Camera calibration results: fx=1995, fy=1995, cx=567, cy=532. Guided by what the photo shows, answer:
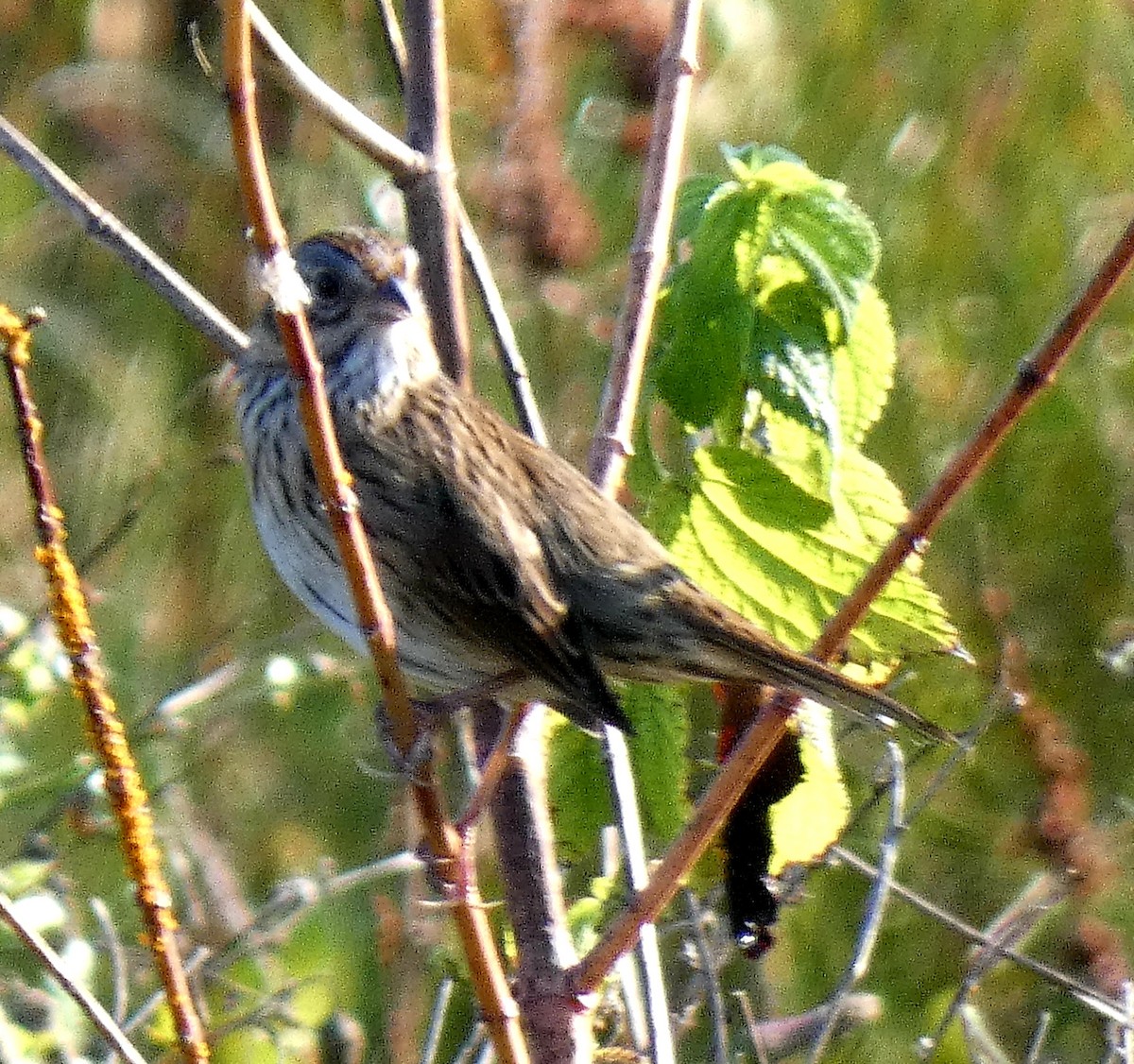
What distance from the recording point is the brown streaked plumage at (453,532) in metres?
2.06

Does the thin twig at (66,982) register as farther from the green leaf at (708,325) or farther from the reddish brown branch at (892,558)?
the green leaf at (708,325)

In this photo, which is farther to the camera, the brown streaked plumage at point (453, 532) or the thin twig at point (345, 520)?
the brown streaked plumage at point (453, 532)

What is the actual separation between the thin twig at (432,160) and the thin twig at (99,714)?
2.31ft

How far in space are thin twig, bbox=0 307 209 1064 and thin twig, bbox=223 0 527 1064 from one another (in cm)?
16

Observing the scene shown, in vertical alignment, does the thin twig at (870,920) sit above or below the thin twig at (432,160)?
below

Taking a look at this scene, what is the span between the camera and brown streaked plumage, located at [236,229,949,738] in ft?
6.76

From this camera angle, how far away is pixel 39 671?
7.39 ft

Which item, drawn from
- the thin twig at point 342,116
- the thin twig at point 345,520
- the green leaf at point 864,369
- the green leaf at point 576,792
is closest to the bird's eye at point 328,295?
the thin twig at point 342,116

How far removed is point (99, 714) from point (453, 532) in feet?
2.95

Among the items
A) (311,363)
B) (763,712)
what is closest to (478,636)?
(763,712)

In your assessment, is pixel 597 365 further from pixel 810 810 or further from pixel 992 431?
pixel 992 431

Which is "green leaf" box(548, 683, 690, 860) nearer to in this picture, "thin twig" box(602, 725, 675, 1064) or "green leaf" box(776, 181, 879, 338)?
"thin twig" box(602, 725, 675, 1064)

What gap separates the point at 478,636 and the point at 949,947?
1271 mm

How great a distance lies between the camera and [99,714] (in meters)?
1.22
